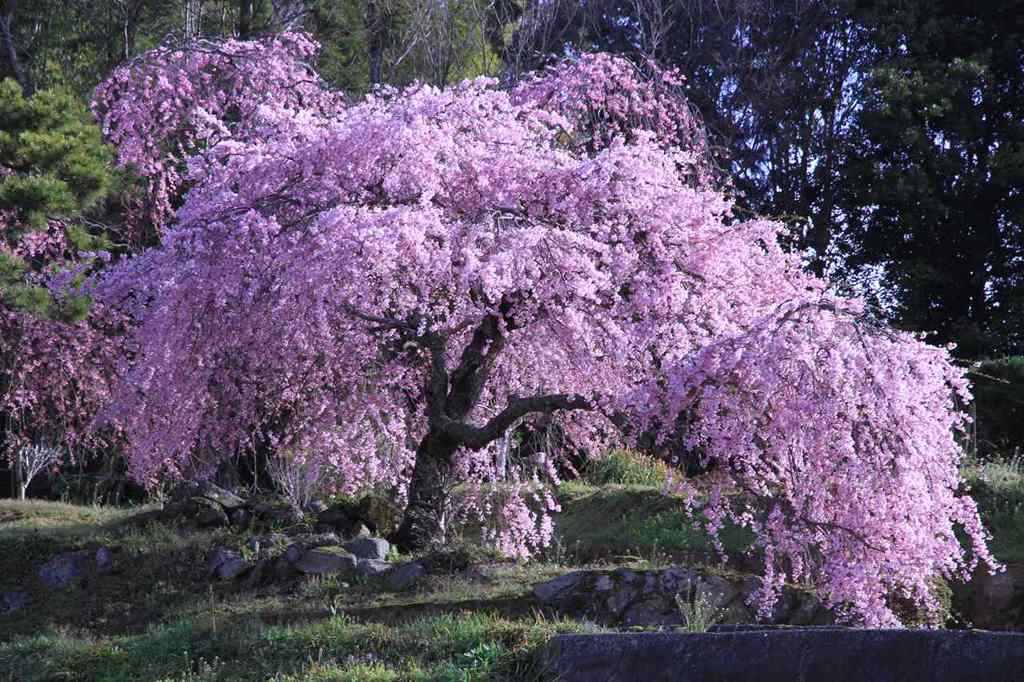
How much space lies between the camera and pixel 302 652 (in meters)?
6.48

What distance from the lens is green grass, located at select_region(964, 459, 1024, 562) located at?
10.7 metres

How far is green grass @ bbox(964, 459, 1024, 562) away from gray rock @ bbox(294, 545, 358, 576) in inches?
240

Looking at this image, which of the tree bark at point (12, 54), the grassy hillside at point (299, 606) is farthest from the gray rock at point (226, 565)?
the tree bark at point (12, 54)

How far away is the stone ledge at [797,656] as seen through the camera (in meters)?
4.45

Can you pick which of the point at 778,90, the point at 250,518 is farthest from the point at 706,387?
the point at 778,90

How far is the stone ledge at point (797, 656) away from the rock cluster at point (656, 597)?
7.52ft

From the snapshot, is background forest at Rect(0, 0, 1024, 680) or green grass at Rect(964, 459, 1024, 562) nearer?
background forest at Rect(0, 0, 1024, 680)

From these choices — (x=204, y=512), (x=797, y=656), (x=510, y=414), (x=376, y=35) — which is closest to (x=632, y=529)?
(x=510, y=414)

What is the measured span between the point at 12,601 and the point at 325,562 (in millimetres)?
3455

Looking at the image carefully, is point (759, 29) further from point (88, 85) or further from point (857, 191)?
point (88, 85)

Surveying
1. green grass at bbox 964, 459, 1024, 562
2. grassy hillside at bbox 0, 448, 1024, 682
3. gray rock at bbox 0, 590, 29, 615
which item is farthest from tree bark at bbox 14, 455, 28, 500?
green grass at bbox 964, 459, 1024, 562

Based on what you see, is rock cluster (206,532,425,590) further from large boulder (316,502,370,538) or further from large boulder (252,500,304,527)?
large boulder (252,500,304,527)

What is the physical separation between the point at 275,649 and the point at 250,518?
4654 millimetres

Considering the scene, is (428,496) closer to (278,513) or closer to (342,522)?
(342,522)
